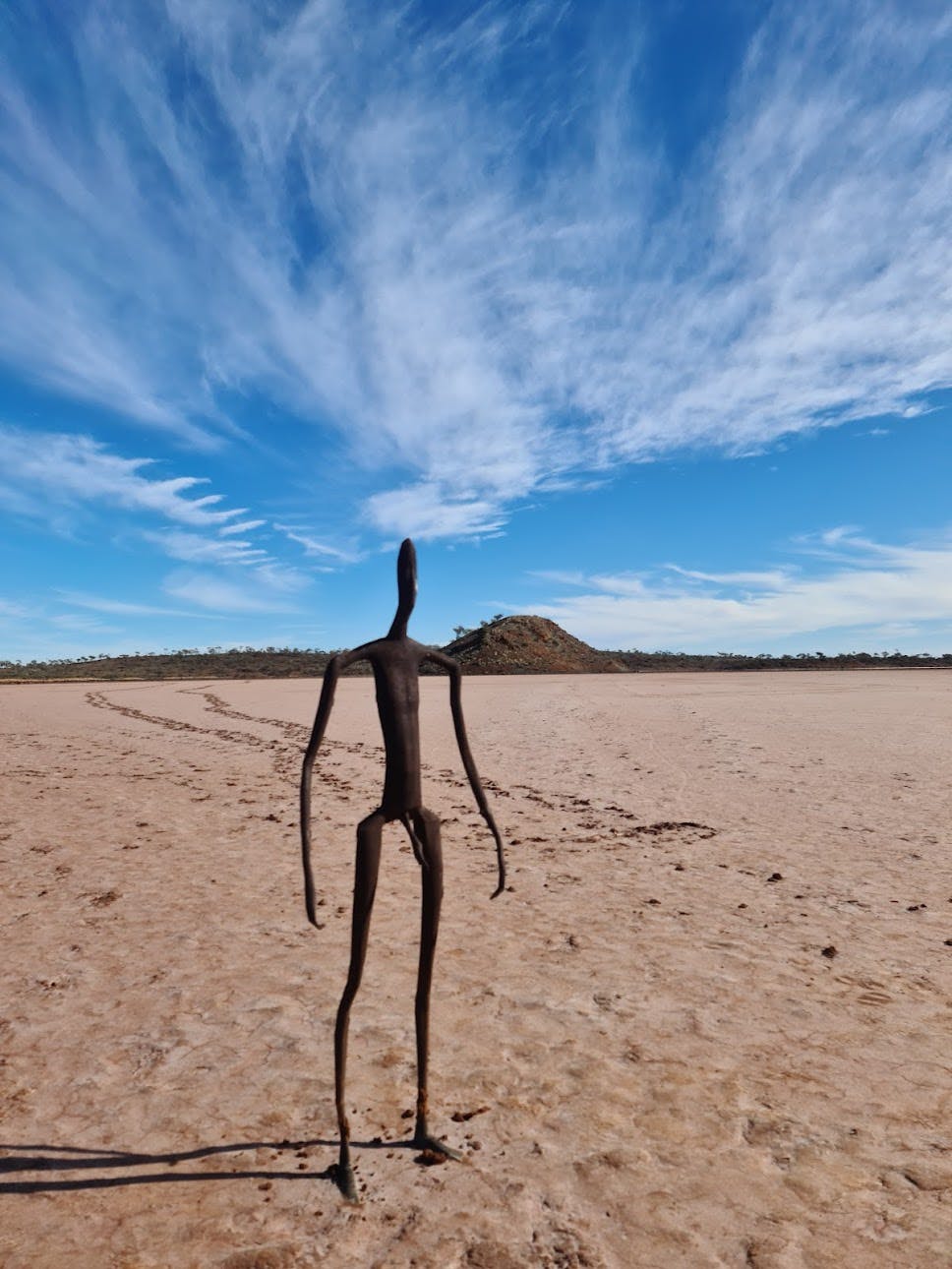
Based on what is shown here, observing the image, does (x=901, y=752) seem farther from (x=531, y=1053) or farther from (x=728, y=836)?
(x=531, y=1053)

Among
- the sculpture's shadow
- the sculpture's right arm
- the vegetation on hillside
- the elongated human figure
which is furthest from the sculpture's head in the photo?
the vegetation on hillside

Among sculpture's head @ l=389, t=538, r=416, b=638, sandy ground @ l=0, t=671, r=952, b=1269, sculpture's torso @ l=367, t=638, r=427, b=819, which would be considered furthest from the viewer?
sculpture's head @ l=389, t=538, r=416, b=638

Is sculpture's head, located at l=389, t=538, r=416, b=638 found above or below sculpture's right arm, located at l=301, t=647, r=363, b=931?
above

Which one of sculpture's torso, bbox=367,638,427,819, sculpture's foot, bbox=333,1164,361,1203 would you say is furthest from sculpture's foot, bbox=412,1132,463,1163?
sculpture's torso, bbox=367,638,427,819

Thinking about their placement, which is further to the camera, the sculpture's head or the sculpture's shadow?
the sculpture's head

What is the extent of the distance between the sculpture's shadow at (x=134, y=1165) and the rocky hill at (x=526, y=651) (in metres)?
57.6

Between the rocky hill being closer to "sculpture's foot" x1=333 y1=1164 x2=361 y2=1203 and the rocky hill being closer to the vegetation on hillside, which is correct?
the vegetation on hillside

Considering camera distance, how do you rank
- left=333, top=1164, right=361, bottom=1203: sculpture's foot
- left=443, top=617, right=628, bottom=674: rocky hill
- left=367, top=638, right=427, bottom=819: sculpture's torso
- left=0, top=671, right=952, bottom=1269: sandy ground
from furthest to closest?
1. left=443, top=617, right=628, bottom=674: rocky hill
2. left=367, top=638, right=427, bottom=819: sculpture's torso
3. left=333, top=1164, right=361, bottom=1203: sculpture's foot
4. left=0, top=671, right=952, bottom=1269: sandy ground

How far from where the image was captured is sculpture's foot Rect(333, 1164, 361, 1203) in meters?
3.52

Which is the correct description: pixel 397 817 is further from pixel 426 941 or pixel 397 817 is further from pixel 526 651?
pixel 526 651

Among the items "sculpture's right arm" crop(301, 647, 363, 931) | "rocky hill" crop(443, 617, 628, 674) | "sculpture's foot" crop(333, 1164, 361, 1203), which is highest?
"rocky hill" crop(443, 617, 628, 674)

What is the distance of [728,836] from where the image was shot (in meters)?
10.2

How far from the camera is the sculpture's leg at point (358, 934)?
356 centimetres

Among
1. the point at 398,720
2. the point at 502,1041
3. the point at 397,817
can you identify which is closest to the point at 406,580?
the point at 398,720
